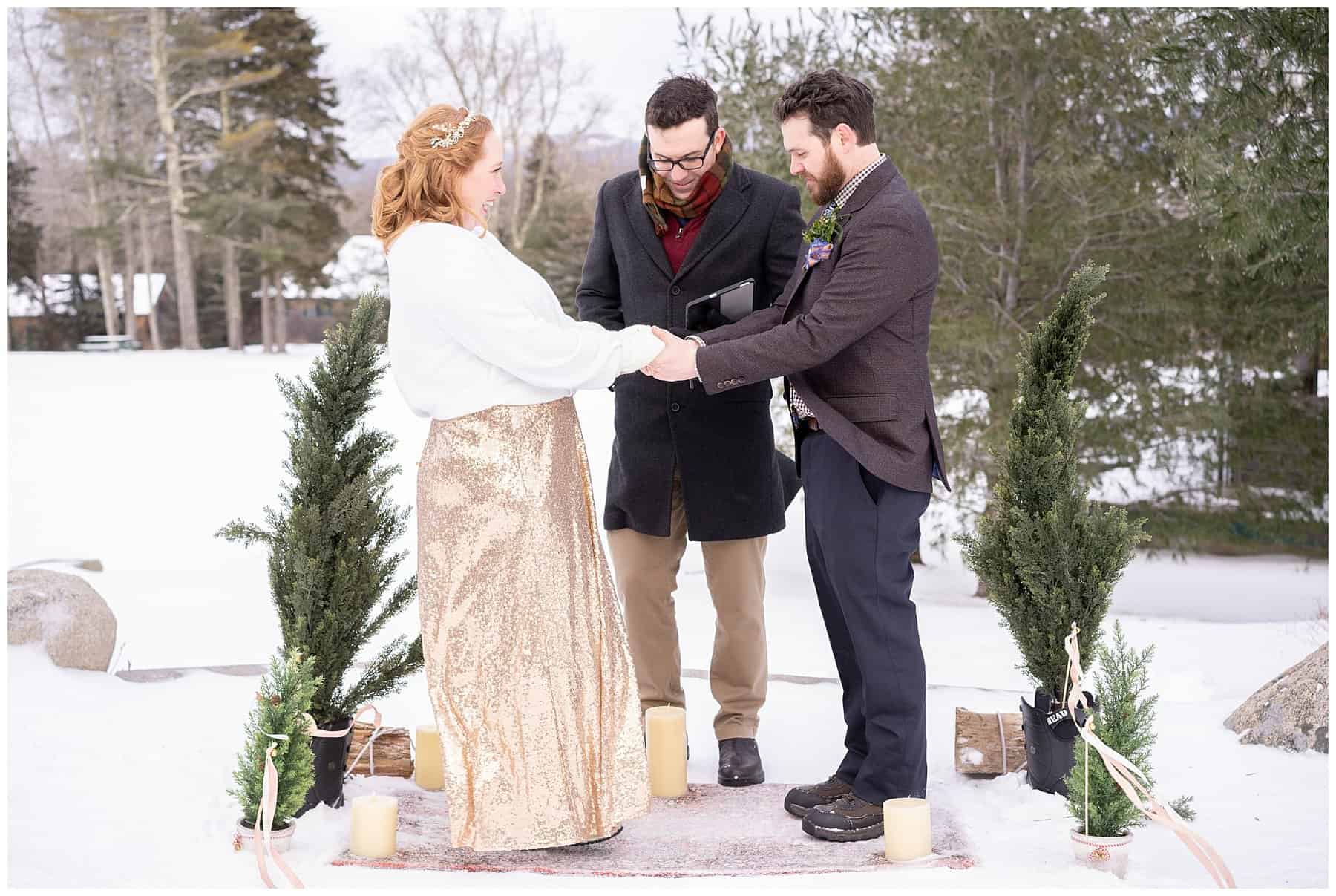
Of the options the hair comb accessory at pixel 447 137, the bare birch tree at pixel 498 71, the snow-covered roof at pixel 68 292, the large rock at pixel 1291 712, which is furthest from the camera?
the snow-covered roof at pixel 68 292

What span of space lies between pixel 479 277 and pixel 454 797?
1303 millimetres

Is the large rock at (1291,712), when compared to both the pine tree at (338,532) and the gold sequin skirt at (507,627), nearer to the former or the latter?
the gold sequin skirt at (507,627)

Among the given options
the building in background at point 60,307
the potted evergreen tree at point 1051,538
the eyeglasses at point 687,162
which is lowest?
the potted evergreen tree at point 1051,538

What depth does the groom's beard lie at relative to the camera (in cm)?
335

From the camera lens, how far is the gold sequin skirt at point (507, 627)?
318cm

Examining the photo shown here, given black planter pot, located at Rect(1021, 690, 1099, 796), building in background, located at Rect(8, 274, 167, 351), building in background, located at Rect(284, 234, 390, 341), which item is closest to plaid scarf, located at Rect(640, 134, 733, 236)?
black planter pot, located at Rect(1021, 690, 1099, 796)

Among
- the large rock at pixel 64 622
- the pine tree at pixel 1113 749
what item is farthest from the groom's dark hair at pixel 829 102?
the large rock at pixel 64 622

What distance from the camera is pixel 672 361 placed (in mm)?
3377

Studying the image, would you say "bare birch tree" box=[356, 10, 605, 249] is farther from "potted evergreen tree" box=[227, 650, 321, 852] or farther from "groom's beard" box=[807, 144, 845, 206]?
"potted evergreen tree" box=[227, 650, 321, 852]

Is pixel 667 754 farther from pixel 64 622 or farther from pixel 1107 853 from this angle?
pixel 64 622

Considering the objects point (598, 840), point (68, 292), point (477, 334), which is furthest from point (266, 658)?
point (68, 292)

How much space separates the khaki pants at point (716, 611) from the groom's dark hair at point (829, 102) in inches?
48.9

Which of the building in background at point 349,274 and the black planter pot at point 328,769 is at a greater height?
the building in background at point 349,274

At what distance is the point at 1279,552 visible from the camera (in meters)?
11.2
